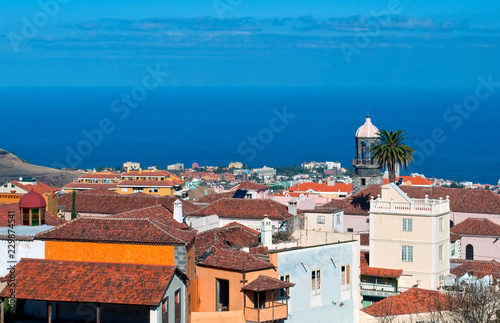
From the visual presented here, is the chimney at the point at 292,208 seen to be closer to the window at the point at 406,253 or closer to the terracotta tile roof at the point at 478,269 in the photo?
the window at the point at 406,253

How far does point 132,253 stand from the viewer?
36094mm

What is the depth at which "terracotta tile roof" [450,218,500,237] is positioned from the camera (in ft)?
208

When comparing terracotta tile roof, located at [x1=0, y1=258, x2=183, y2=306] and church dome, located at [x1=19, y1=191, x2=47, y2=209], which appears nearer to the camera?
terracotta tile roof, located at [x1=0, y1=258, x2=183, y2=306]

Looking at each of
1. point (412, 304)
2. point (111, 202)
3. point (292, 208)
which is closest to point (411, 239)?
point (292, 208)

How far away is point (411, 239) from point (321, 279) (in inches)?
621

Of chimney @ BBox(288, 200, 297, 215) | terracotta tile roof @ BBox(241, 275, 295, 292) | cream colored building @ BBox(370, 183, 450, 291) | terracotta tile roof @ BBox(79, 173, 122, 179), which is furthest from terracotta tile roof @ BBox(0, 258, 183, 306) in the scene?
terracotta tile roof @ BBox(79, 173, 122, 179)

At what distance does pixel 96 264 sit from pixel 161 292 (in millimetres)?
3175

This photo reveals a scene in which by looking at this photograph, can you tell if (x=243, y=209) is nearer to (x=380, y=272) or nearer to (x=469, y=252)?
(x=380, y=272)

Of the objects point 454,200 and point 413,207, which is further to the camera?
point 454,200

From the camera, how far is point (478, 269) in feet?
176

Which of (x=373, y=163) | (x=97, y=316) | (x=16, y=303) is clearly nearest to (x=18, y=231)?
(x=16, y=303)

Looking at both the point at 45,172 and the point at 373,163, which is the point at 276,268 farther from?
the point at 45,172

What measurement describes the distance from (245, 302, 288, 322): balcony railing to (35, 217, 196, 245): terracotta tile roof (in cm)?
318

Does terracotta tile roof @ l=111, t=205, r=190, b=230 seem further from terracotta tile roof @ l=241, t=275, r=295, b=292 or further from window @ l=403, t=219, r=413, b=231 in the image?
window @ l=403, t=219, r=413, b=231
